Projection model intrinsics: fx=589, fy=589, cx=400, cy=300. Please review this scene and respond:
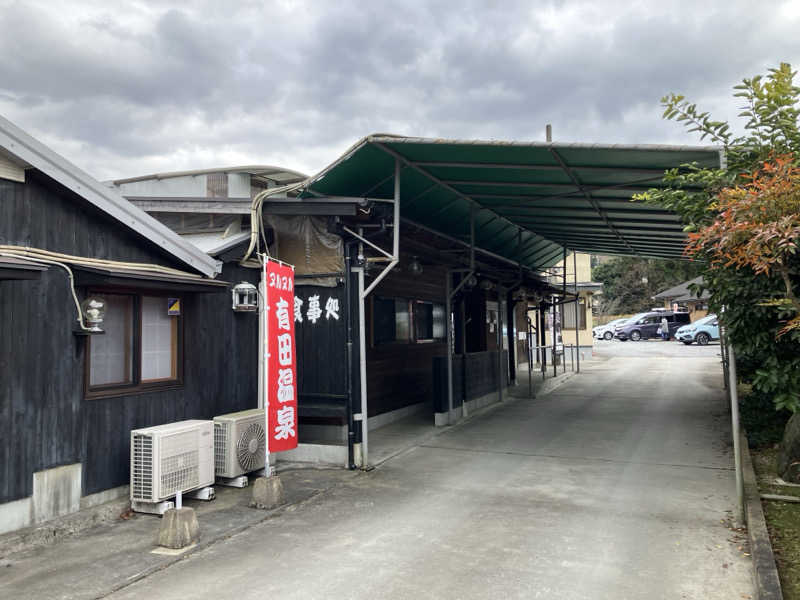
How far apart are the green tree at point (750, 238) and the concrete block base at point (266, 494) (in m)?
4.84

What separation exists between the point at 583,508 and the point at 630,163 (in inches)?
169

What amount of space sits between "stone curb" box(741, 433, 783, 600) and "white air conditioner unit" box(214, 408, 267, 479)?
539 centimetres

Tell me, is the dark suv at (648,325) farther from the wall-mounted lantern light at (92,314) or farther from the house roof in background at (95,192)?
the wall-mounted lantern light at (92,314)

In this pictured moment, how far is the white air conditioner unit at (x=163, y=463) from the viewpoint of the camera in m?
6.11

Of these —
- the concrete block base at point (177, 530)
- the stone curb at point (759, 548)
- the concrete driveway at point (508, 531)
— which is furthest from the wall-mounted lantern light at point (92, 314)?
the stone curb at point (759, 548)

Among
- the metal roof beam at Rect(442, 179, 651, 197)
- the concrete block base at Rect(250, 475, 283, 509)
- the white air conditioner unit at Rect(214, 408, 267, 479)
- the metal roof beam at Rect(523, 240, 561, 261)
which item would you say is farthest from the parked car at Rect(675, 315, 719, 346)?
the concrete block base at Rect(250, 475, 283, 509)

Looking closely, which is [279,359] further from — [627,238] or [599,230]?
[627,238]

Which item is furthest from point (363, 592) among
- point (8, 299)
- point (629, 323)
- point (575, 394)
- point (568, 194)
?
point (629, 323)

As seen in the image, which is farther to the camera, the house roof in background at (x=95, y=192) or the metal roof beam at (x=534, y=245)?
Result: the metal roof beam at (x=534, y=245)

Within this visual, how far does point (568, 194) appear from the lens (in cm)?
964

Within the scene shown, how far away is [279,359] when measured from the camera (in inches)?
276

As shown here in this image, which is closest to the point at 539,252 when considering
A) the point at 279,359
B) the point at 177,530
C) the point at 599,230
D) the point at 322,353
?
the point at 599,230

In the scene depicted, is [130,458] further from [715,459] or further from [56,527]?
[715,459]

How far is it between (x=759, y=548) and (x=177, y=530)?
5045mm
